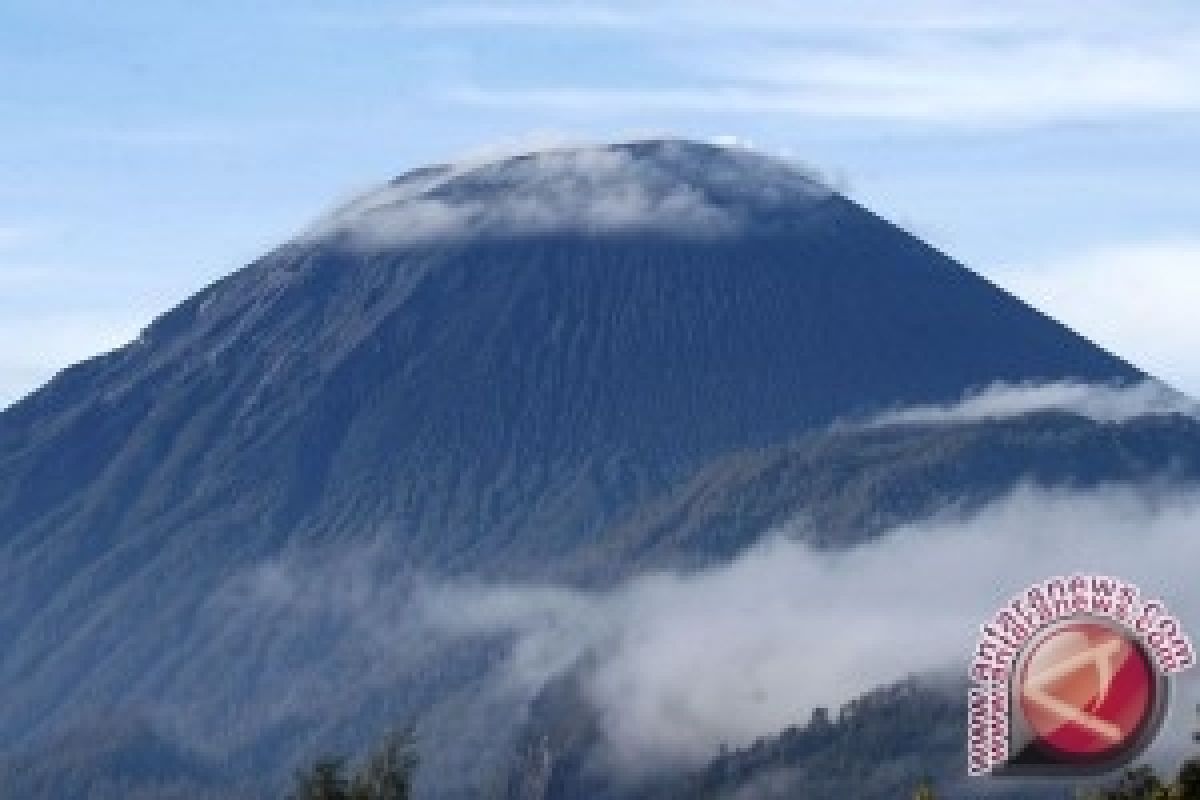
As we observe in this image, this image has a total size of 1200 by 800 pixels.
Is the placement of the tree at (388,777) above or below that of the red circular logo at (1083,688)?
below

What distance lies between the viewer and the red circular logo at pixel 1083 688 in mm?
73875

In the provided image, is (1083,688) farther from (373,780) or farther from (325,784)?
(373,780)

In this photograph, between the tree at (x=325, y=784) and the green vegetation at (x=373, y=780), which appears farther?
the green vegetation at (x=373, y=780)

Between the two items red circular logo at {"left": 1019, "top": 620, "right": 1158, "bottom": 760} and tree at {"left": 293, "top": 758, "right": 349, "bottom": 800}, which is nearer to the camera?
red circular logo at {"left": 1019, "top": 620, "right": 1158, "bottom": 760}

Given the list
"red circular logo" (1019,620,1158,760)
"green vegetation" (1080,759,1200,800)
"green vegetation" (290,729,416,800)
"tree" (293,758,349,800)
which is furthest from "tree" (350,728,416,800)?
"red circular logo" (1019,620,1158,760)

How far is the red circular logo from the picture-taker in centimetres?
7388

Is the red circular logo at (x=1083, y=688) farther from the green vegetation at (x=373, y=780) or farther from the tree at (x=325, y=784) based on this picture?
the tree at (x=325, y=784)

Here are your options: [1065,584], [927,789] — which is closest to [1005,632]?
[1065,584]

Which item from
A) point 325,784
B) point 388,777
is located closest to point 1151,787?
point 388,777

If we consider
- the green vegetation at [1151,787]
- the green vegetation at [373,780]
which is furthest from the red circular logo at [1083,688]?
the green vegetation at [373,780]

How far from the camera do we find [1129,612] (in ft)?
243

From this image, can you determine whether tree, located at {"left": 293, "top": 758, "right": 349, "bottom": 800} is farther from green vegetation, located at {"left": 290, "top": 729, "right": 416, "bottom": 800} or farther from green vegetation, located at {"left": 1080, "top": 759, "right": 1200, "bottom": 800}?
green vegetation, located at {"left": 1080, "top": 759, "right": 1200, "bottom": 800}

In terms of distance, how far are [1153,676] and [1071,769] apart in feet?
9.21

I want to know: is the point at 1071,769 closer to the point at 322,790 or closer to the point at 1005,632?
the point at 1005,632
